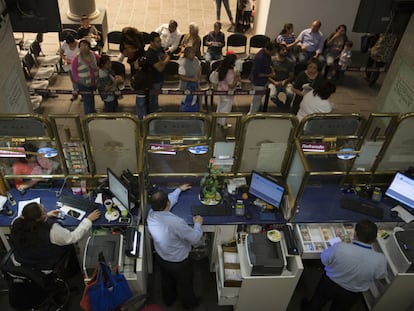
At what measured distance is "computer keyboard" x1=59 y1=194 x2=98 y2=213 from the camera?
14.7 ft

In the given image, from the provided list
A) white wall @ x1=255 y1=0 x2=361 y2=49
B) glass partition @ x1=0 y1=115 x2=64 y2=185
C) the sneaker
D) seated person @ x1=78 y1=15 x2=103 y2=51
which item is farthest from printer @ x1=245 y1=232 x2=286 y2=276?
white wall @ x1=255 y1=0 x2=361 y2=49

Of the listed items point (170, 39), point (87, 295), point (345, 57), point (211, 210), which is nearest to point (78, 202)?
point (87, 295)

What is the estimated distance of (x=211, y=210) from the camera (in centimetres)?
452

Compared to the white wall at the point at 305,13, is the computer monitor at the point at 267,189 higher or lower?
lower

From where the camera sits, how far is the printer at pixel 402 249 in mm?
4023

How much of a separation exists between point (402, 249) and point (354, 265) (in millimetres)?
769

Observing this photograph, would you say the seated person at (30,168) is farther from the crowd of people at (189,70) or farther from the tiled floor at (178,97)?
the crowd of people at (189,70)

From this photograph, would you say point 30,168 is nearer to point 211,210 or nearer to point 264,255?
point 211,210

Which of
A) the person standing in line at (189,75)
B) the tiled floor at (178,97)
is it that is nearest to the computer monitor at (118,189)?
the tiled floor at (178,97)

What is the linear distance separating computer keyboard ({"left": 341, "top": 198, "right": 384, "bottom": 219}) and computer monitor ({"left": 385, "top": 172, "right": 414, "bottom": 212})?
262 millimetres

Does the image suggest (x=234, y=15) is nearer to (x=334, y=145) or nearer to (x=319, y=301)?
(x=334, y=145)

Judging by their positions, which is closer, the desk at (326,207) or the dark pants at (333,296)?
the dark pants at (333,296)

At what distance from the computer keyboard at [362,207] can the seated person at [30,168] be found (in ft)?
11.7

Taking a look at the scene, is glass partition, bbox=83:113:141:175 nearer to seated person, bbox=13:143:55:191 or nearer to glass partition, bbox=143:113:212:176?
glass partition, bbox=143:113:212:176
